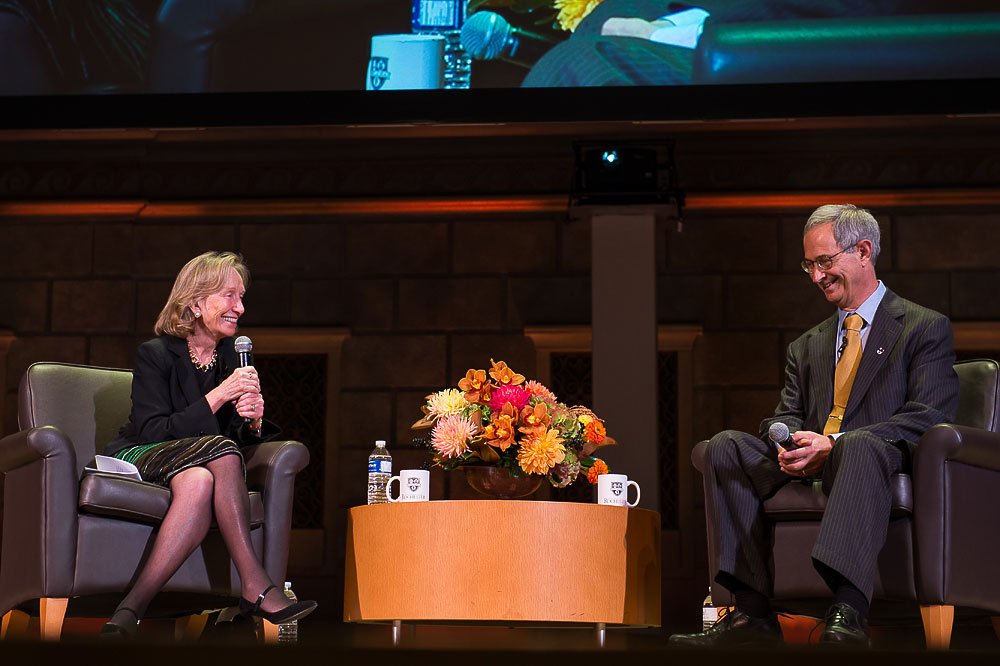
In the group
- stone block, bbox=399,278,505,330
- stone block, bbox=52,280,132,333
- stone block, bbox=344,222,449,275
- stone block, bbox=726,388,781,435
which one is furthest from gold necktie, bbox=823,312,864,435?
stone block, bbox=52,280,132,333

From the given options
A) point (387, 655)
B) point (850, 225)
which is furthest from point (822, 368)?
point (387, 655)

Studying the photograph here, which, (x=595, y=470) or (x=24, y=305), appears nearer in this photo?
(x=595, y=470)

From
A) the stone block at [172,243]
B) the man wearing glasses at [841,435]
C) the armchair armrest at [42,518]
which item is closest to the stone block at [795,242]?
the stone block at [172,243]

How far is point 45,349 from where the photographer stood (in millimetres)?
7055

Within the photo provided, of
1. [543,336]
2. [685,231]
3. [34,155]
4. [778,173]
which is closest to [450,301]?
[543,336]

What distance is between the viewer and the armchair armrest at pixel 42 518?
3000mm

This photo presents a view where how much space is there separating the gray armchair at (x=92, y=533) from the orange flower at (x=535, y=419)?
29.7 inches

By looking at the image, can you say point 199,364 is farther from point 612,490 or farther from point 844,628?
point 844,628

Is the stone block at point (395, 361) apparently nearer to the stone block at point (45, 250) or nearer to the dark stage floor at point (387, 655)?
the stone block at point (45, 250)

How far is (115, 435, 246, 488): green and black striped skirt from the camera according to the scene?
3160 millimetres

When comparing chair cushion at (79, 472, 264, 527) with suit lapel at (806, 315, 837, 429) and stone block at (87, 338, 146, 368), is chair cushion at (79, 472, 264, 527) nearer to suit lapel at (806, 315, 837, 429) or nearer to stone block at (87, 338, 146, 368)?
suit lapel at (806, 315, 837, 429)

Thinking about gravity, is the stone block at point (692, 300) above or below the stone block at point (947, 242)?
below

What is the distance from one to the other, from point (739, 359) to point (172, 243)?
3442 millimetres

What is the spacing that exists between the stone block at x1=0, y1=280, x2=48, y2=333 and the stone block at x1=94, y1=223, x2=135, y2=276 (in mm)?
372
